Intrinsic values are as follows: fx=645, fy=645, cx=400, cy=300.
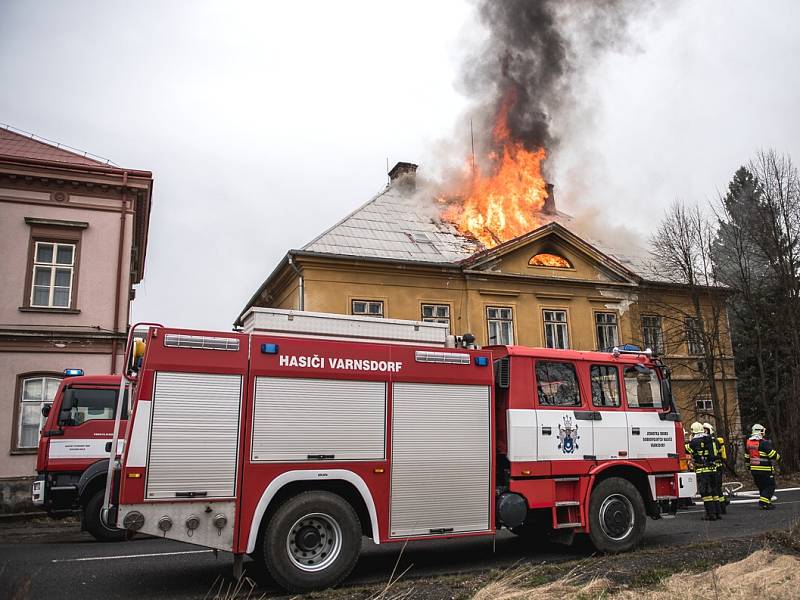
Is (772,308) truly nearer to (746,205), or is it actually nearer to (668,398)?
(746,205)

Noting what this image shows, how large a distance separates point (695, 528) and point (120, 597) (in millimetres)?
8324

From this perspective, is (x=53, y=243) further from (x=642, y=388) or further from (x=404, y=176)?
(x=642, y=388)

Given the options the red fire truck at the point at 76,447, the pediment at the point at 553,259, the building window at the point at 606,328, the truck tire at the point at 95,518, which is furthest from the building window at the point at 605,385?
the building window at the point at 606,328

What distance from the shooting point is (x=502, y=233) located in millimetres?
24359

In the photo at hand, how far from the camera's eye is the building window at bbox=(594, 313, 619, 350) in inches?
933

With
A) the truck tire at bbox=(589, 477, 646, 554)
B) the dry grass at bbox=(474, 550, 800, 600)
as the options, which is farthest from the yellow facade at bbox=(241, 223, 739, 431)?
the dry grass at bbox=(474, 550, 800, 600)

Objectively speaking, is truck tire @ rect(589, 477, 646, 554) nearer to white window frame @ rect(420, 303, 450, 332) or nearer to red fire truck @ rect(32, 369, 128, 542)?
red fire truck @ rect(32, 369, 128, 542)

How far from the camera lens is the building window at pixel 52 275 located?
1631cm

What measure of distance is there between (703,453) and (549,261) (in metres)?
12.4

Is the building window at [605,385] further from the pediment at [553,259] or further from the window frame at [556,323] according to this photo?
the window frame at [556,323]

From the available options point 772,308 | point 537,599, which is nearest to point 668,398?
point 537,599

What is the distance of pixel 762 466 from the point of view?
12.7 meters

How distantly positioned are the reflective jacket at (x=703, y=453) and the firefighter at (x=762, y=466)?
147 centimetres

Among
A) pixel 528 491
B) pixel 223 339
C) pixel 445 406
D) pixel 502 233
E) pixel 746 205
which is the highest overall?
pixel 746 205
